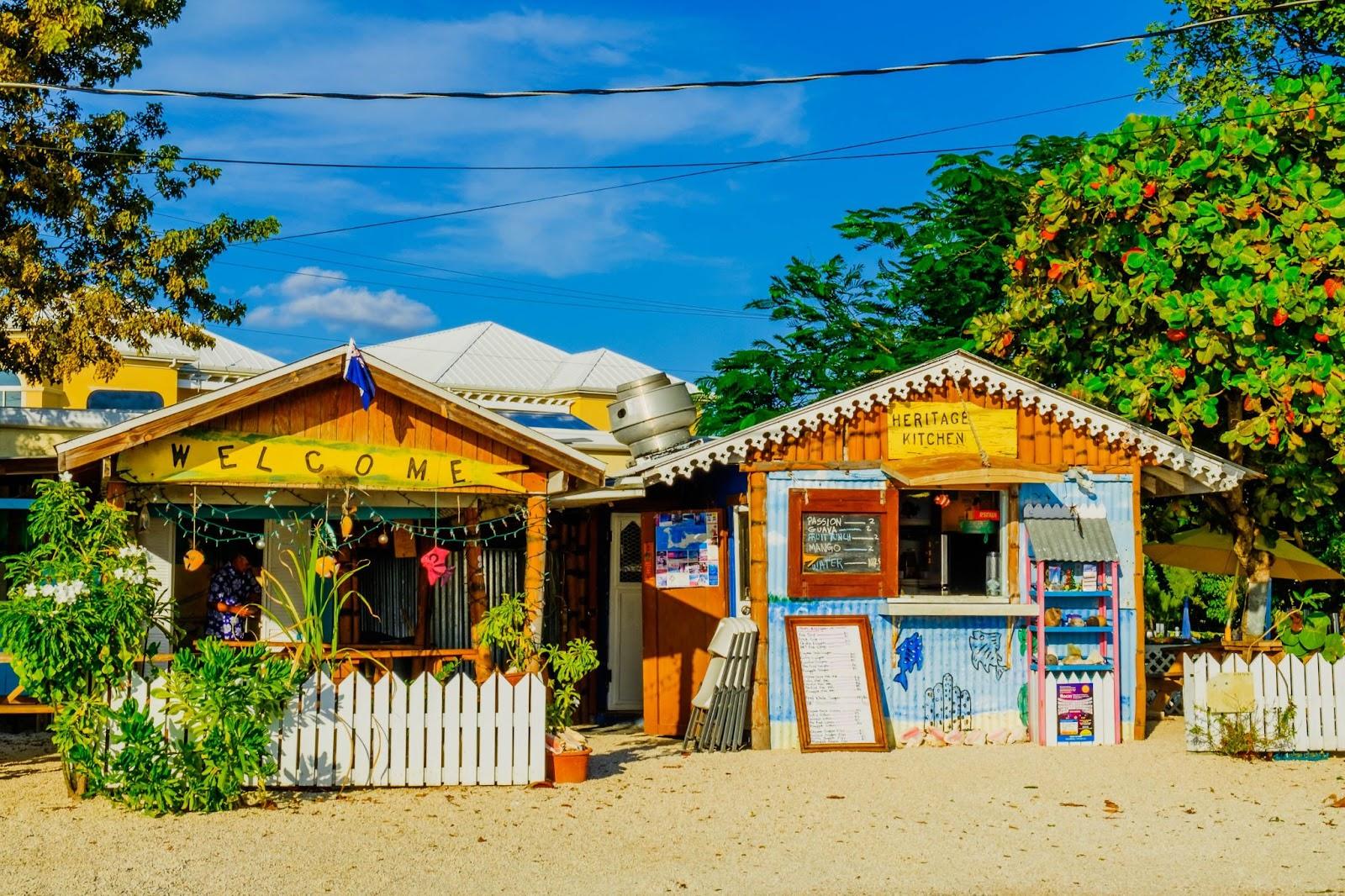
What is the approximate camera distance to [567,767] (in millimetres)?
11406

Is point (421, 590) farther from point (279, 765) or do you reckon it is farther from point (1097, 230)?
point (1097, 230)

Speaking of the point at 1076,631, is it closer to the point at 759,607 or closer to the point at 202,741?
the point at 759,607

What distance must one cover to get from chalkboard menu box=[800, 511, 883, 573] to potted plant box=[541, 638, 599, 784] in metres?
3.04

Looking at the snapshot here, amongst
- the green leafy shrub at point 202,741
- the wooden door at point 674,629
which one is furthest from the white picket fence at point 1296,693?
the green leafy shrub at point 202,741

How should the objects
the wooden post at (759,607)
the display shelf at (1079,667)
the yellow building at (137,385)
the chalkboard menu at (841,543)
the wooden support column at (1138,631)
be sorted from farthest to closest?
the yellow building at (137,385), the wooden support column at (1138,631), the display shelf at (1079,667), the chalkboard menu at (841,543), the wooden post at (759,607)

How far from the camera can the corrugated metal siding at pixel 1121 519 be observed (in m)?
14.4

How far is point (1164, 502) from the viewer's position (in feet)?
62.0

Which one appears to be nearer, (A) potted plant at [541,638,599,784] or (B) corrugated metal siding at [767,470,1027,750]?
(A) potted plant at [541,638,599,784]

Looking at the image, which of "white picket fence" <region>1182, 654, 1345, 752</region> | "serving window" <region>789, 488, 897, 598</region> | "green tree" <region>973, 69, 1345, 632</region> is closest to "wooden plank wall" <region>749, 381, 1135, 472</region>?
"serving window" <region>789, 488, 897, 598</region>

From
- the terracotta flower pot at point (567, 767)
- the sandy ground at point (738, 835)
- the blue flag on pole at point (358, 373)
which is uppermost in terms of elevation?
the blue flag on pole at point (358, 373)

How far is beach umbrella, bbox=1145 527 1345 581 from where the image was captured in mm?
18047

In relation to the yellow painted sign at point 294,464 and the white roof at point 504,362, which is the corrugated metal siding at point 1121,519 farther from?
the white roof at point 504,362

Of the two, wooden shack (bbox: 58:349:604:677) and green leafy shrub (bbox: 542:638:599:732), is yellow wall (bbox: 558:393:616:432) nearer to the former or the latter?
wooden shack (bbox: 58:349:604:677)

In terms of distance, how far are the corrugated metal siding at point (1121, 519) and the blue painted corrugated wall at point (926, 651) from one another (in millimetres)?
12
